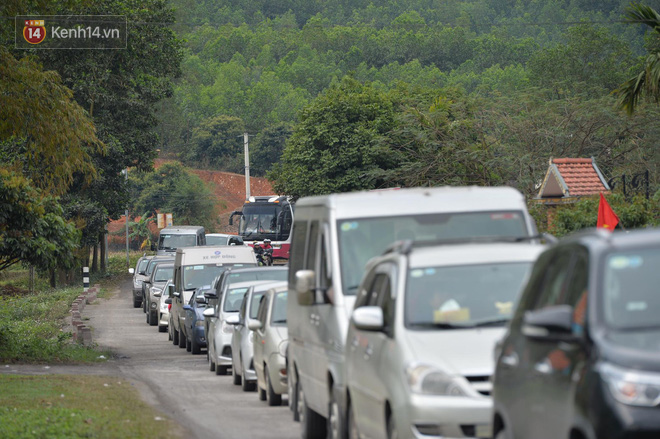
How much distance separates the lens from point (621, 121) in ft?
146

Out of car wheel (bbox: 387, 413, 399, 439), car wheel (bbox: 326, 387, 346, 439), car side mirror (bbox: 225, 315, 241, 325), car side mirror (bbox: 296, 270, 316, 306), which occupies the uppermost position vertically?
car side mirror (bbox: 296, 270, 316, 306)

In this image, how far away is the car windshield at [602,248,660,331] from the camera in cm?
512

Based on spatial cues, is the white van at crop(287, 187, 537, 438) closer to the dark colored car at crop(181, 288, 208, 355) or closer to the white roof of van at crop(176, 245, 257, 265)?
the dark colored car at crop(181, 288, 208, 355)

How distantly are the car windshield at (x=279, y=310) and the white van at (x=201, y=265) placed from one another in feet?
36.7

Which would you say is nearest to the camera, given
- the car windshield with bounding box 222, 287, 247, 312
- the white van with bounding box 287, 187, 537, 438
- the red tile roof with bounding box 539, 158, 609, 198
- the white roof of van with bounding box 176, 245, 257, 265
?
the white van with bounding box 287, 187, 537, 438

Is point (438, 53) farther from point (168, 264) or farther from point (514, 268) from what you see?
point (514, 268)

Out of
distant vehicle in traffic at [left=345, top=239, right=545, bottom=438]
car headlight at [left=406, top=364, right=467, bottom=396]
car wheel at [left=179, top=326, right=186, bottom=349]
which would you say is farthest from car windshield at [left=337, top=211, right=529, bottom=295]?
car wheel at [left=179, top=326, right=186, bottom=349]

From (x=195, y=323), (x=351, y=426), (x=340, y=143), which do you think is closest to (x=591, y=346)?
(x=351, y=426)

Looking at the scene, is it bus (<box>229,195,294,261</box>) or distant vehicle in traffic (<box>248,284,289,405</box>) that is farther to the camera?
bus (<box>229,195,294,261</box>)

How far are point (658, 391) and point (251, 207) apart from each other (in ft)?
183

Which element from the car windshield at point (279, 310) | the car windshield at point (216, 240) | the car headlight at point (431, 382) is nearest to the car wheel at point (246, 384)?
the car windshield at point (279, 310)

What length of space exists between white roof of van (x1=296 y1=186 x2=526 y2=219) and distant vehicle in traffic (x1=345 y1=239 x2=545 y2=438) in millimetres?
1624

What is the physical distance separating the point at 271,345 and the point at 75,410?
2.68 metres

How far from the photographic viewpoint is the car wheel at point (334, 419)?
31.5 feet
